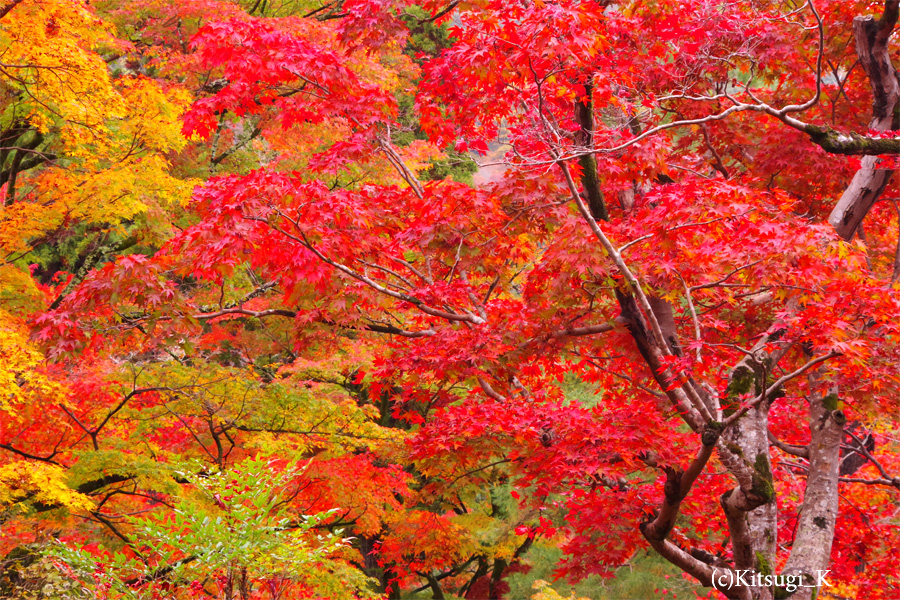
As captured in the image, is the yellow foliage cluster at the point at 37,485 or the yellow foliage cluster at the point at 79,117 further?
the yellow foliage cluster at the point at 79,117

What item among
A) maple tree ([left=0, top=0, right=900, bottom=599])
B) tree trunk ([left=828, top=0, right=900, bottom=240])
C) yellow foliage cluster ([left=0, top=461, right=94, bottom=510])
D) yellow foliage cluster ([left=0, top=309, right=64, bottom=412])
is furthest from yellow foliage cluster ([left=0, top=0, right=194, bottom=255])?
tree trunk ([left=828, top=0, right=900, bottom=240])

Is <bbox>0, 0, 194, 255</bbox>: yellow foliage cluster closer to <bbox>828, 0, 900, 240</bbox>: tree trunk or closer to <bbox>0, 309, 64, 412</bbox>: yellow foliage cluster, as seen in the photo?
<bbox>0, 309, 64, 412</bbox>: yellow foliage cluster

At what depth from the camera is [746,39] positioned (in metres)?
5.67

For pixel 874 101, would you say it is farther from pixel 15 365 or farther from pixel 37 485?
pixel 37 485

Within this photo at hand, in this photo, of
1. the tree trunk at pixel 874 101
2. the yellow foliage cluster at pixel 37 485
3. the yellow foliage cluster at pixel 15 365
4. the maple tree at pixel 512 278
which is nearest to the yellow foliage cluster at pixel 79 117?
the maple tree at pixel 512 278

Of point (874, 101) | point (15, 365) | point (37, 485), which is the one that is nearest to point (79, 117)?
point (15, 365)

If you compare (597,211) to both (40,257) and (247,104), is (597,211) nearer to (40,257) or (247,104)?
(247,104)

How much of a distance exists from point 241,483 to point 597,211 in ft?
10.6

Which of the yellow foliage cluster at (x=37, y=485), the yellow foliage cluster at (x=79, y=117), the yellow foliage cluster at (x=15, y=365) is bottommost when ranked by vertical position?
the yellow foliage cluster at (x=37, y=485)

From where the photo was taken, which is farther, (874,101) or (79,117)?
(79,117)

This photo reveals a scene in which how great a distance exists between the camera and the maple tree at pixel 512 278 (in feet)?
14.1

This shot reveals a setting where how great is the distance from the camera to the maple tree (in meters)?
4.29

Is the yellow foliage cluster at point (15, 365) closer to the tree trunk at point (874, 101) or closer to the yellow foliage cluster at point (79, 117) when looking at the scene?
the yellow foliage cluster at point (79, 117)

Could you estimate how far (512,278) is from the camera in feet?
21.3
